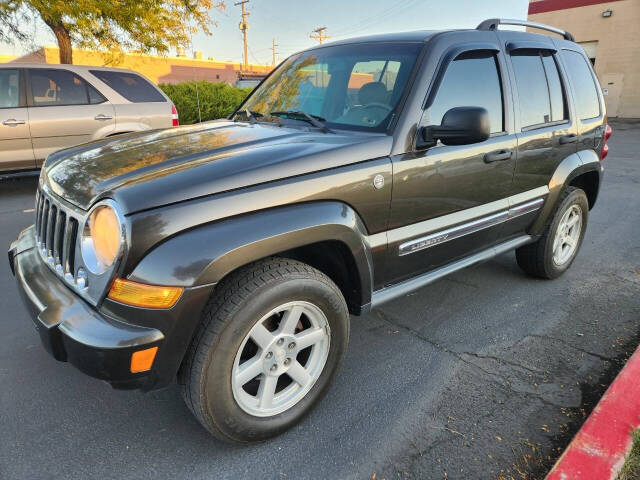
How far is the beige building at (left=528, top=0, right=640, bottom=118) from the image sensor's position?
2094 centimetres

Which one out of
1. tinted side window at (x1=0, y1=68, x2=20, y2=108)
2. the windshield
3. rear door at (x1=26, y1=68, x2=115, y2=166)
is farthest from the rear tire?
tinted side window at (x1=0, y1=68, x2=20, y2=108)

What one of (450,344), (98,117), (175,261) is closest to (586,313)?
(450,344)

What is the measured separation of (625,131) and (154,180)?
19398 mm

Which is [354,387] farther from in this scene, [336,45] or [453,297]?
[336,45]

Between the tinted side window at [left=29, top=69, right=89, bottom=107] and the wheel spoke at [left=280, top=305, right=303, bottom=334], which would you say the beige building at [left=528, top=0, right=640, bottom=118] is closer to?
the tinted side window at [left=29, top=69, right=89, bottom=107]

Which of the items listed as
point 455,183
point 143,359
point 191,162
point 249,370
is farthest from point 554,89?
point 143,359

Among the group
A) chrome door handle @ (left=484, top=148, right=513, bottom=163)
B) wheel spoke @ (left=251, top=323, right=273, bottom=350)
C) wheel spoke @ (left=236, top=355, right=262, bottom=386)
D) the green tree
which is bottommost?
wheel spoke @ (left=236, top=355, right=262, bottom=386)

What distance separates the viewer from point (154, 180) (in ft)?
6.21

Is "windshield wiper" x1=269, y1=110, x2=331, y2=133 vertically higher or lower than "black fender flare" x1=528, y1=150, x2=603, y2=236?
higher

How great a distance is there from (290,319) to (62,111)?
625cm

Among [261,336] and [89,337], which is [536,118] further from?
[89,337]

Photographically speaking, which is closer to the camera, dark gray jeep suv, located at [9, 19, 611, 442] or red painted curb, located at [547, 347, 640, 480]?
dark gray jeep suv, located at [9, 19, 611, 442]

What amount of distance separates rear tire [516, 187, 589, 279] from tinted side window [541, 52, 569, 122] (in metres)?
0.66

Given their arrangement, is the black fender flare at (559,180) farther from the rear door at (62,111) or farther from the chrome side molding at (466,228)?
the rear door at (62,111)
